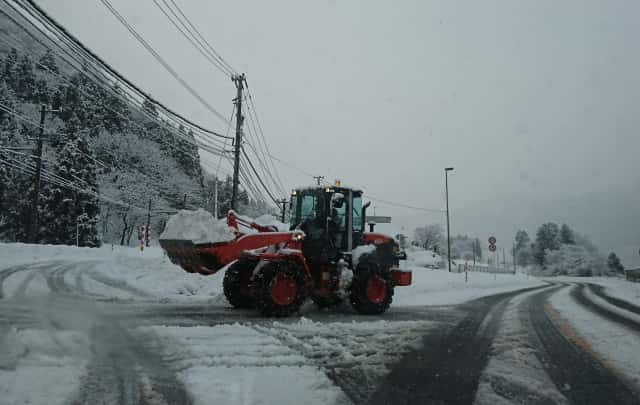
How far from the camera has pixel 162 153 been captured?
161ft

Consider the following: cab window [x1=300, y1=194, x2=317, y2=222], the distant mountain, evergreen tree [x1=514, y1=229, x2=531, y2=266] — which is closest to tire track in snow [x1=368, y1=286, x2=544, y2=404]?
cab window [x1=300, y1=194, x2=317, y2=222]

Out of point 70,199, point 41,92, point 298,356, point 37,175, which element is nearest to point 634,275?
point 298,356

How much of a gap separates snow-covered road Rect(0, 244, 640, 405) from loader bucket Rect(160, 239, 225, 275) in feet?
2.72

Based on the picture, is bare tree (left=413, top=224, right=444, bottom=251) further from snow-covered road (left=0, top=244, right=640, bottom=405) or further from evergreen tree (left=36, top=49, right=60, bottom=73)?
snow-covered road (left=0, top=244, right=640, bottom=405)

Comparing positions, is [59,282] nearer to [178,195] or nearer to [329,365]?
[329,365]

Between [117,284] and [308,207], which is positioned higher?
[308,207]

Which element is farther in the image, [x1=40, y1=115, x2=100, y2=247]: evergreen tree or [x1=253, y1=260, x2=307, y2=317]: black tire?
[x1=40, y1=115, x2=100, y2=247]: evergreen tree

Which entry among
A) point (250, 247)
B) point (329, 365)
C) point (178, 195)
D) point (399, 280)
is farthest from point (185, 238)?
point (178, 195)

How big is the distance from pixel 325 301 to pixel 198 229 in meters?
3.42

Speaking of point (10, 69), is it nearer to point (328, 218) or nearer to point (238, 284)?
point (238, 284)

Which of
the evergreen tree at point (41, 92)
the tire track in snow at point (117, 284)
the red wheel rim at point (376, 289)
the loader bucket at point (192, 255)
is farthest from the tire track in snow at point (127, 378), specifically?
the evergreen tree at point (41, 92)

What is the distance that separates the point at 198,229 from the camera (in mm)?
7430

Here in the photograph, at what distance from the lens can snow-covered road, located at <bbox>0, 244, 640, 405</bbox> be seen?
11.9 feet

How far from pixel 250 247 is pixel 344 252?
2372 mm
